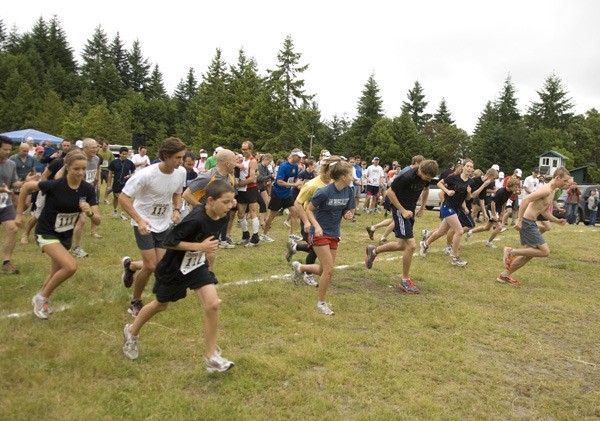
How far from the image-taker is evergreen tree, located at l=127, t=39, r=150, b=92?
103m

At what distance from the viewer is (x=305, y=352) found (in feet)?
14.8

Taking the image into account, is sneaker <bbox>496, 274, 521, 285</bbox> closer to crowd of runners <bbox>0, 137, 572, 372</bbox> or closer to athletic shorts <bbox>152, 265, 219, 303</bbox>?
crowd of runners <bbox>0, 137, 572, 372</bbox>

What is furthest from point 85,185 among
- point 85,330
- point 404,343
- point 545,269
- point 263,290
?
point 545,269

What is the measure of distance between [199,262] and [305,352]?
1.37m

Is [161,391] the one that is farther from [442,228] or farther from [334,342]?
[442,228]

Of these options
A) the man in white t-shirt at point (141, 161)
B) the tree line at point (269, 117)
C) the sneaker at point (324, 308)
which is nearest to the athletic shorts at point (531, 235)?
the sneaker at point (324, 308)

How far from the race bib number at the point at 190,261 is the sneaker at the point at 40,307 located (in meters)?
2.02

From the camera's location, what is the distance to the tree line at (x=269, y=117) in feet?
170

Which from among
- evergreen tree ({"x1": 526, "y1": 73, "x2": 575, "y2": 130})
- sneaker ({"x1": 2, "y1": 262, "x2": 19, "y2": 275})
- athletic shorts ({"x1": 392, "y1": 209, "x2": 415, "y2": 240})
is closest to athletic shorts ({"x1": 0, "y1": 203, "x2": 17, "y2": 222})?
sneaker ({"x1": 2, "y1": 262, "x2": 19, "y2": 275})

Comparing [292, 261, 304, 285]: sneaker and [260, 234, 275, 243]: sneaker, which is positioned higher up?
[260, 234, 275, 243]: sneaker

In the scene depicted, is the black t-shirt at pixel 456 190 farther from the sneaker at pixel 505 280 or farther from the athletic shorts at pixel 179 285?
the athletic shorts at pixel 179 285

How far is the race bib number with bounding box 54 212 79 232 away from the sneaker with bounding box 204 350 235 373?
7.92 ft

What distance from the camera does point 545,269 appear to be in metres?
9.53

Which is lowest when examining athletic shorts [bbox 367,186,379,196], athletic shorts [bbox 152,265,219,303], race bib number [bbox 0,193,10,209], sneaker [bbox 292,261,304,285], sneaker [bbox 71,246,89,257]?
sneaker [bbox 292,261,304,285]
